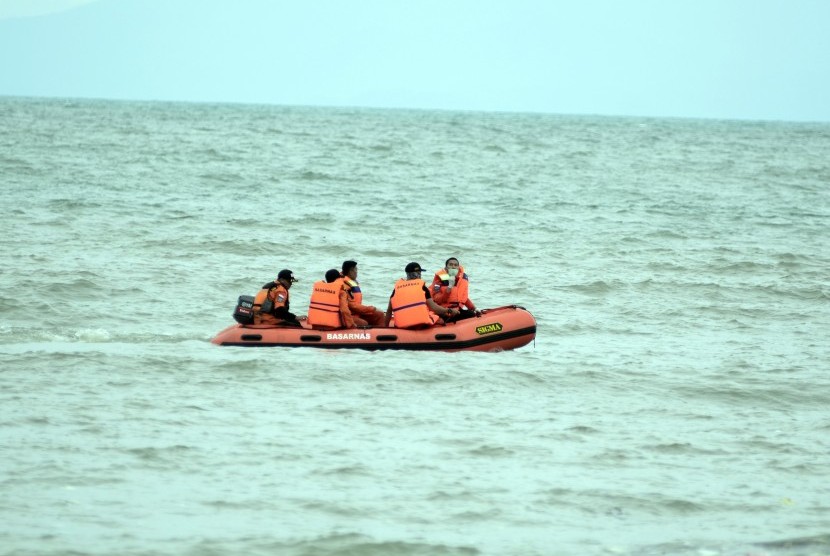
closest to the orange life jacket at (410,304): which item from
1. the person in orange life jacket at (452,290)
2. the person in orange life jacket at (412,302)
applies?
the person in orange life jacket at (412,302)

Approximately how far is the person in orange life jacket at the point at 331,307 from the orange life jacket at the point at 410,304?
0.59m

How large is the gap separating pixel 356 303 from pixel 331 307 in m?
0.39

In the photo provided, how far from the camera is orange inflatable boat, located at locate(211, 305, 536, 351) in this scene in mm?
13891

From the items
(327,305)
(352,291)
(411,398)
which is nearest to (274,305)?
(327,305)

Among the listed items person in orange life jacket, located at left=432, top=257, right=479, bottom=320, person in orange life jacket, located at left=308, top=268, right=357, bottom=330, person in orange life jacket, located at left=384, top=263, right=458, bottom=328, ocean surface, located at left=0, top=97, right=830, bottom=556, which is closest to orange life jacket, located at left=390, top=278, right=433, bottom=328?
person in orange life jacket, located at left=384, top=263, right=458, bottom=328

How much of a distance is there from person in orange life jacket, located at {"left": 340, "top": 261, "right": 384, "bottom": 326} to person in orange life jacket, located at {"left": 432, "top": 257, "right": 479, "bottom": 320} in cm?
77

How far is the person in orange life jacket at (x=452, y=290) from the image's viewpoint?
14.6 meters

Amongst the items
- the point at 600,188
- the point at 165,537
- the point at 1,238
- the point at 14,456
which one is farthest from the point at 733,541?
the point at 600,188

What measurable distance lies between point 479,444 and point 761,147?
74.7 meters

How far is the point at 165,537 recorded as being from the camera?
7.79 m

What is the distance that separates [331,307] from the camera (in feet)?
45.8

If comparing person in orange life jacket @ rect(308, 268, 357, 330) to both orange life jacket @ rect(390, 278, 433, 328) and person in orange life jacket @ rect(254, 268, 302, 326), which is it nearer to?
person in orange life jacket @ rect(254, 268, 302, 326)

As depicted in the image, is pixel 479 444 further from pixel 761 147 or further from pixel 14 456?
pixel 761 147

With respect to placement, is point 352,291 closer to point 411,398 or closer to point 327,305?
point 327,305
